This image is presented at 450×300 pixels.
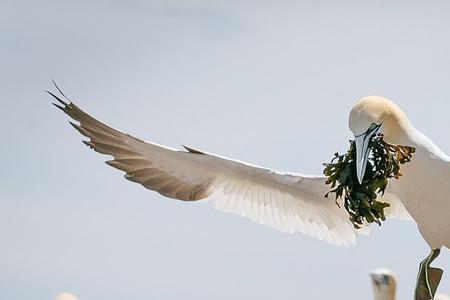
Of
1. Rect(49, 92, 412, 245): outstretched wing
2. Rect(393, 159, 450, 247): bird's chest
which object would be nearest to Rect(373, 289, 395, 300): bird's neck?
Rect(49, 92, 412, 245): outstretched wing

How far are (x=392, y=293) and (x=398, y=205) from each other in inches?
265

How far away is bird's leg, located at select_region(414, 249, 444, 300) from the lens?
13.0 m

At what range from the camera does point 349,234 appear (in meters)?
15.6

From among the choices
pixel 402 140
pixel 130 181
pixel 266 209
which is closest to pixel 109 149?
pixel 130 181

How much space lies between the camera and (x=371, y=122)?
12.3 m

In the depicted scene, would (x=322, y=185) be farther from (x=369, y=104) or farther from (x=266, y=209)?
(x=369, y=104)

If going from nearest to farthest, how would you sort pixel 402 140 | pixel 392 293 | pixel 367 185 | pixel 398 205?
pixel 367 185
pixel 402 140
pixel 398 205
pixel 392 293

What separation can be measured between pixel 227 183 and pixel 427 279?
9.09 feet

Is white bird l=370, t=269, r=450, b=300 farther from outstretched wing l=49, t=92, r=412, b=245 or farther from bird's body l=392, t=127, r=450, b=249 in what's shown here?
bird's body l=392, t=127, r=450, b=249

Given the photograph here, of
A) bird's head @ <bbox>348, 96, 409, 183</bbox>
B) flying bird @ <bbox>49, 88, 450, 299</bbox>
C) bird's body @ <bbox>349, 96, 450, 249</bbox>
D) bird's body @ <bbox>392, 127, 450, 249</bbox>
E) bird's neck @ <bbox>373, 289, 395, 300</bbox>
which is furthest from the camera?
bird's neck @ <bbox>373, 289, 395, 300</bbox>

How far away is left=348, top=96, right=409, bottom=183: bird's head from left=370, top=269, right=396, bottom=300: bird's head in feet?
29.0

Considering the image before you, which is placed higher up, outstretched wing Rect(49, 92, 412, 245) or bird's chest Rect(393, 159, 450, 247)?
outstretched wing Rect(49, 92, 412, 245)

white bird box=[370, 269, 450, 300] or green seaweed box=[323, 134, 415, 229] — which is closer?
green seaweed box=[323, 134, 415, 229]

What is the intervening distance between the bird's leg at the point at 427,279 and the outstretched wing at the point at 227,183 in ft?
6.36
